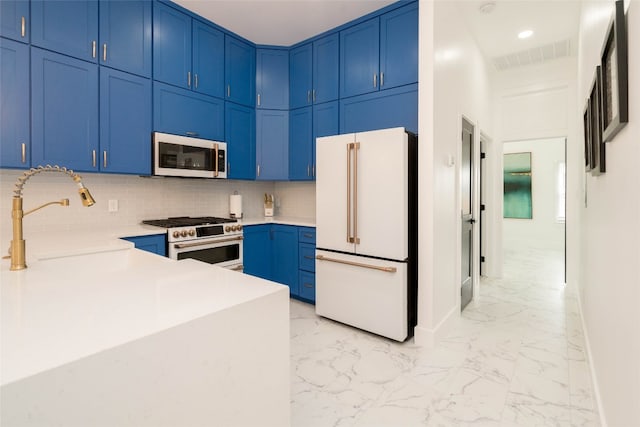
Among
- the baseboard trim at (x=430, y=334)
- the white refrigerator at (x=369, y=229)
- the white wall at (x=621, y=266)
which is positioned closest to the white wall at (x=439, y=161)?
the baseboard trim at (x=430, y=334)

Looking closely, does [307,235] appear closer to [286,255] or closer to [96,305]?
[286,255]

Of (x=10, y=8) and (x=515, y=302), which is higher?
(x=10, y=8)

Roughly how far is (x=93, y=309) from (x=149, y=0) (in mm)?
3124

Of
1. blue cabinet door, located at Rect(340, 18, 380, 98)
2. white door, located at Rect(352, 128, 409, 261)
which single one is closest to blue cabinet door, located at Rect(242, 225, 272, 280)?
white door, located at Rect(352, 128, 409, 261)

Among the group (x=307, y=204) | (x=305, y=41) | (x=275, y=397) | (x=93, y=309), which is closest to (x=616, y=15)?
(x=275, y=397)

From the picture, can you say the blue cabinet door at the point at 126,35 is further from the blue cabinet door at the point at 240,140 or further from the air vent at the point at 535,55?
the air vent at the point at 535,55

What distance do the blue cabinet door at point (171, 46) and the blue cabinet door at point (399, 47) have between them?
1.91m

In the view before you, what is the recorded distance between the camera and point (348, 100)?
137 inches

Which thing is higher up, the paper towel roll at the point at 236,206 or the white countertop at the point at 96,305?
the paper towel roll at the point at 236,206

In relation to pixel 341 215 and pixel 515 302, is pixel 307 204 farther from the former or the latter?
pixel 515 302

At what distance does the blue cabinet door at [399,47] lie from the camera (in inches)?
118

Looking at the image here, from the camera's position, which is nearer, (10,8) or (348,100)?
(10,8)

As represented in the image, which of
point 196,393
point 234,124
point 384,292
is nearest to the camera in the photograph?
point 196,393

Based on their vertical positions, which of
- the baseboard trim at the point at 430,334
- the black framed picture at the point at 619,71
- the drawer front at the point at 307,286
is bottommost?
the baseboard trim at the point at 430,334
